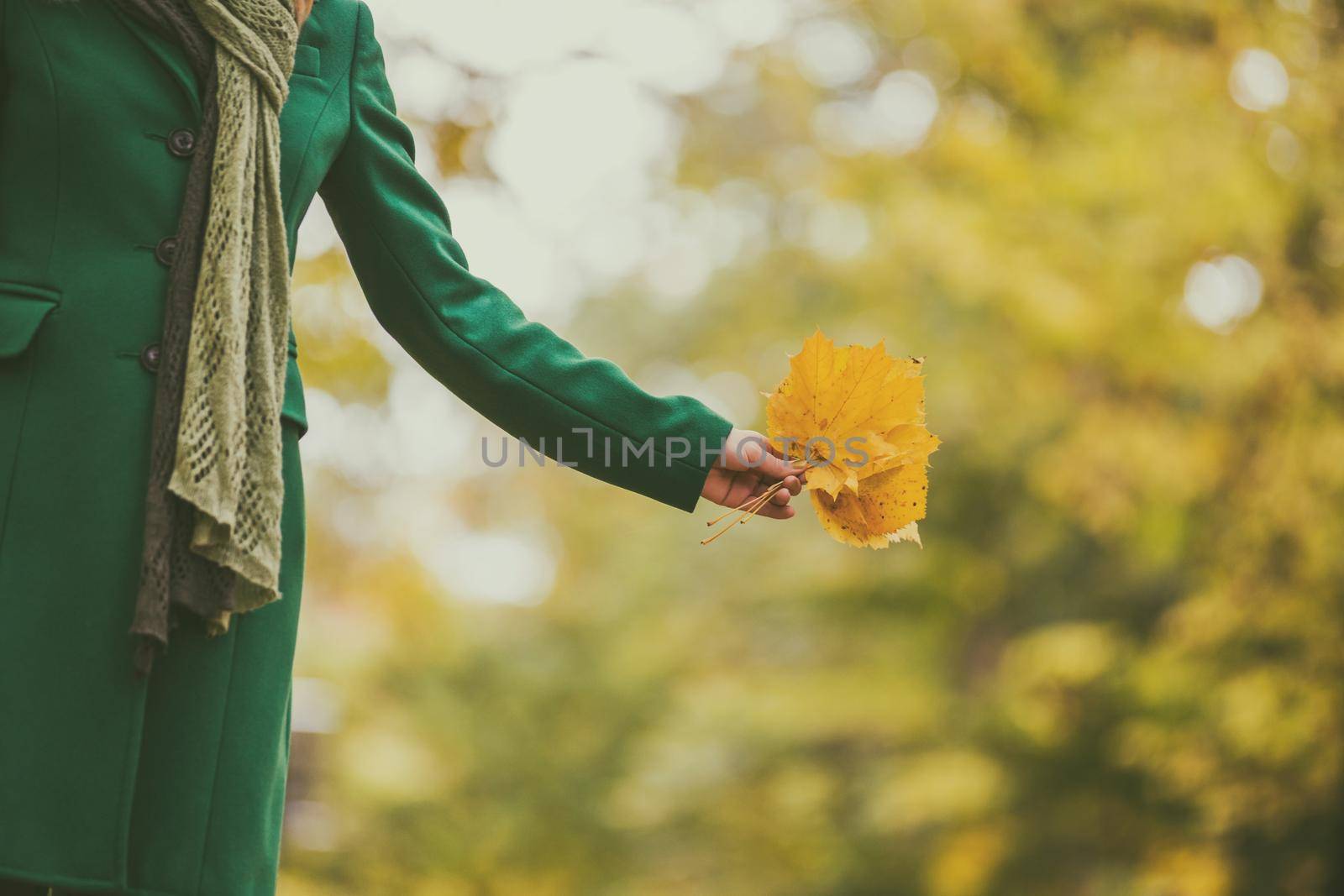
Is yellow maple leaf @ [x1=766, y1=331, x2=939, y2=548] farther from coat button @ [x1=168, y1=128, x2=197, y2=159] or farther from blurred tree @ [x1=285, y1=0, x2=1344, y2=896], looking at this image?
blurred tree @ [x1=285, y1=0, x2=1344, y2=896]

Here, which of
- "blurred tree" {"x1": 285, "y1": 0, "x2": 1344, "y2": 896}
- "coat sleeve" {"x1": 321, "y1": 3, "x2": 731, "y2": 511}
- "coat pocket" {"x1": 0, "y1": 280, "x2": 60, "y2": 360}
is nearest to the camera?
"coat pocket" {"x1": 0, "y1": 280, "x2": 60, "y2": 360}

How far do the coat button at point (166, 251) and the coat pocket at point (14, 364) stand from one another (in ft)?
0.37

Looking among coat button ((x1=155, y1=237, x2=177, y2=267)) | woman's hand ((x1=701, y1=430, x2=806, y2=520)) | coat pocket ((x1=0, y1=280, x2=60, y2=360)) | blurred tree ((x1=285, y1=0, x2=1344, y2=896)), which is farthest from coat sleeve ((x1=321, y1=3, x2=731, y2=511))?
blurred tree ((x1=285, y1=0, x2=1344, y2=896))

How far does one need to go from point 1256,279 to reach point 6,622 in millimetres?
5696

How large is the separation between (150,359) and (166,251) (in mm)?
118

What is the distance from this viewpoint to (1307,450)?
564 centimetres

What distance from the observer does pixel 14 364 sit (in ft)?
4.36

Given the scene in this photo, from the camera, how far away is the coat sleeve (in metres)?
1.57

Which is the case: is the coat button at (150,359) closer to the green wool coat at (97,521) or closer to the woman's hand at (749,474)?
the green wool coat at (97,521)

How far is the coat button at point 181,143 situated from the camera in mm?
1382

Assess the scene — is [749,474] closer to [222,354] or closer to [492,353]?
[492,353]

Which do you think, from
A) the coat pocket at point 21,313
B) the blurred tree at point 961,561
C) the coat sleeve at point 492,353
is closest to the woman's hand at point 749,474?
the coat sleeve at point 492,353

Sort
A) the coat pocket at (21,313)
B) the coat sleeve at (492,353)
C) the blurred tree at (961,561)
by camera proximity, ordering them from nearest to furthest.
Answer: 1. the coat pocket at (21,313)
2. the coat sleeve at (492,353)
3. the blurred tree at (961,561)

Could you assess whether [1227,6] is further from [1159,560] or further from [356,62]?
[356,62]
